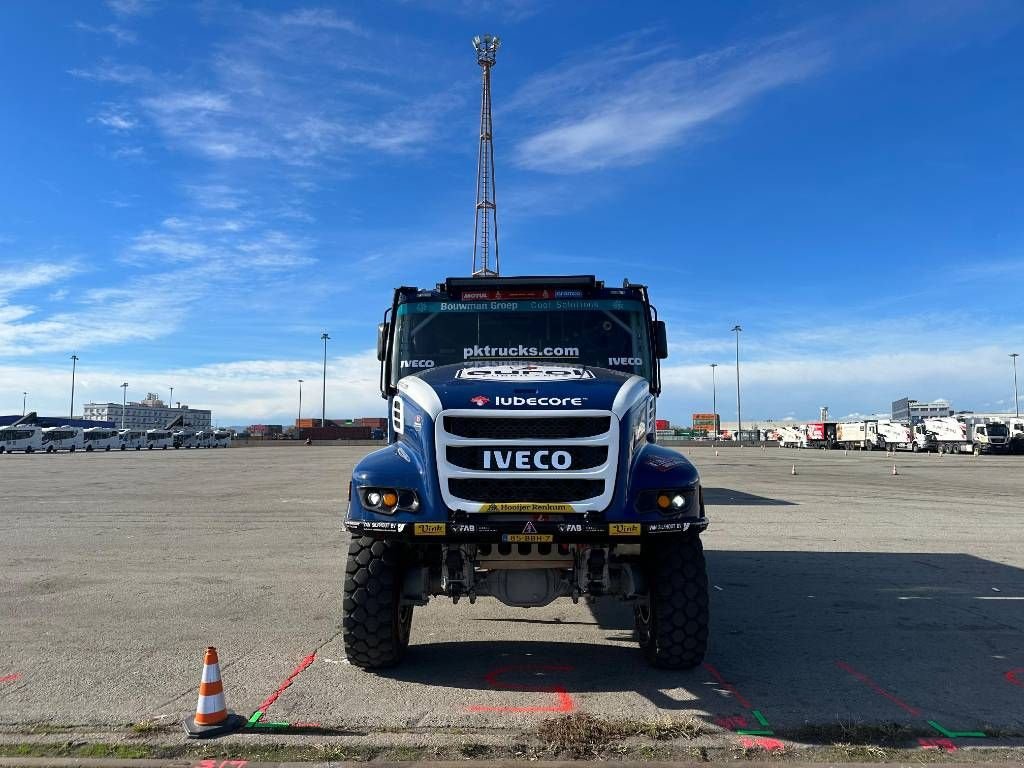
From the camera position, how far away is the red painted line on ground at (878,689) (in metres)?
4.57

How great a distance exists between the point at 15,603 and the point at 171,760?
484cm

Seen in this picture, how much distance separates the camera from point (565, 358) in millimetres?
6578

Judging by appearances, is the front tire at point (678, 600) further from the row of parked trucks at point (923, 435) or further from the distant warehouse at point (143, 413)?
the distant warehouse at point (143, 413)

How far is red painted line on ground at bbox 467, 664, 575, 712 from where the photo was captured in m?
4.56

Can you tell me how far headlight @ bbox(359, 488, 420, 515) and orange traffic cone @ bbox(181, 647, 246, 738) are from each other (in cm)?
128

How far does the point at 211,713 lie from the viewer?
4.18 meters

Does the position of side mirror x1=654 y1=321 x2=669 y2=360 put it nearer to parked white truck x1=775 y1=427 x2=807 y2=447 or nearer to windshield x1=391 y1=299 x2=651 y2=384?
windshield x1=391 y1=299 x2=651 y2=384

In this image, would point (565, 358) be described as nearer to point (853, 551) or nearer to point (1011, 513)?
point (853, 551)

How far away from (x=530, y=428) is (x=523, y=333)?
205cm

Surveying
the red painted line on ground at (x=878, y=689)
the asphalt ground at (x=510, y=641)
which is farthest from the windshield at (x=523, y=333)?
the red painted line on ground at (x=878, y=689)

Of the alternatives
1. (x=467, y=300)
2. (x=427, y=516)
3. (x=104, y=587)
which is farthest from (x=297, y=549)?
(x=427, y=516)

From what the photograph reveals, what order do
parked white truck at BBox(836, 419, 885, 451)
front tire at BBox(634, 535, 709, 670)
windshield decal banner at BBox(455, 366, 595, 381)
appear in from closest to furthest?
front tire at BBox(634, 535, 709, 670), windshield decal banner at BBox(455, 366, 595, 381), parked white truck at BBox(836, 419, 885, 451)

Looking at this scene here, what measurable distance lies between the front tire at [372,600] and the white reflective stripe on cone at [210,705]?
100 centimetres

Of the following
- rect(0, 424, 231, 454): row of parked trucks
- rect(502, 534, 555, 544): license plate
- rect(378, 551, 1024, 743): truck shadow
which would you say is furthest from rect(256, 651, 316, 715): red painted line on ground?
rect(0, 424, 231, 454): row of parked trucks
